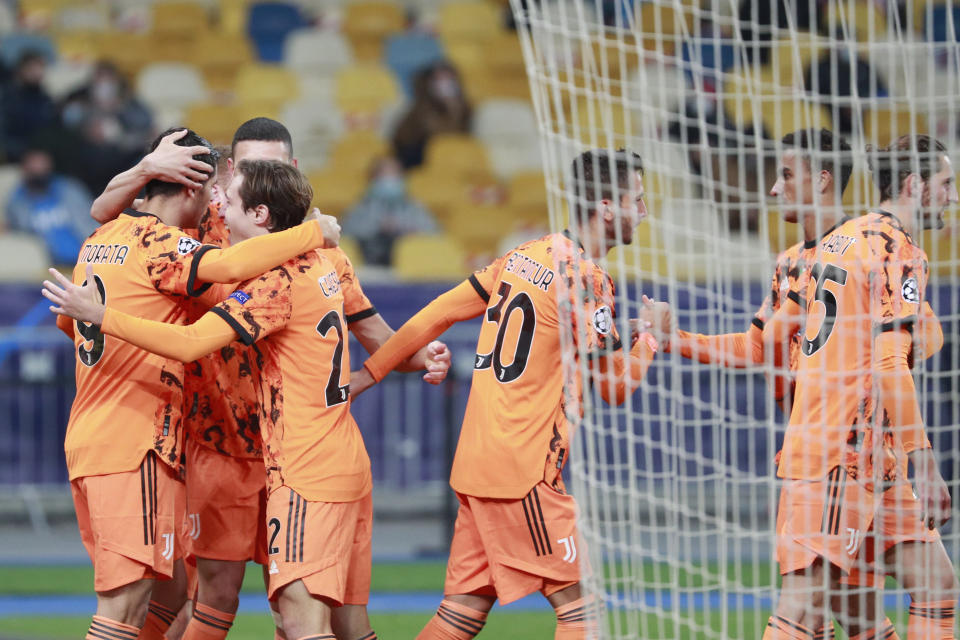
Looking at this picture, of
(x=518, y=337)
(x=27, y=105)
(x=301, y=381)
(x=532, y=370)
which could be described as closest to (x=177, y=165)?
(x=301, y=381)

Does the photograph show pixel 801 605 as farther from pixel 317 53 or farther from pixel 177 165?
pixel 317 53

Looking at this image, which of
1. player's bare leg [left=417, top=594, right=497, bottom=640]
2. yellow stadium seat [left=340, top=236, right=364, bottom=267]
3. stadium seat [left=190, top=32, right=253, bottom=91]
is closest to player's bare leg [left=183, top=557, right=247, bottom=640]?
player's bare leg [left=417, top=594, right=497, bottom=640]

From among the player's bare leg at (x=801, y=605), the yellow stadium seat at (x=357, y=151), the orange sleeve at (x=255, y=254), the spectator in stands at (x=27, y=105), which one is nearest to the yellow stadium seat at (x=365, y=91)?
the yellow stadium seat at (x=357, y=151)

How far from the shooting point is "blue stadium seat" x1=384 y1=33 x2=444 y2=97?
13.9m

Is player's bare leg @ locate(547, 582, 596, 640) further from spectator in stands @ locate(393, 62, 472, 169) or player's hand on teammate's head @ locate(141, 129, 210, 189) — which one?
spectator in stands @ locate(393, 62, 472, 169)

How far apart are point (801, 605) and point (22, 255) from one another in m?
8.97

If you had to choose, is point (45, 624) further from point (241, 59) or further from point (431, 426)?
point (241, 59)

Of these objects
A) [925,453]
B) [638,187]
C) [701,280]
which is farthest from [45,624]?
[701,280]

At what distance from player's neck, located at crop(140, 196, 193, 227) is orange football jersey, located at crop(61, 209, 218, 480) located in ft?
0.26

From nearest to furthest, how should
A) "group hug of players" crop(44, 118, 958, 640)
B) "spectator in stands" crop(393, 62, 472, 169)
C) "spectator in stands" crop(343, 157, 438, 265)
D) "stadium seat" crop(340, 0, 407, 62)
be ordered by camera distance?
"group hug of players" crop(44, 118, 958, 640) < "spectator in stands" crop(343, 157, 438, 265) < "spectator in stands" crop(393, 62, 472, 169) < "stadium seat" crop(340, 0, 407, 62)

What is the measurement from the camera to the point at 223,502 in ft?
15.6

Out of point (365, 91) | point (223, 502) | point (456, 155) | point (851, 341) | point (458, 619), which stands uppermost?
point (365, 91)

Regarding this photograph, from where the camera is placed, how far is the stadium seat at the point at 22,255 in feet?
37.1

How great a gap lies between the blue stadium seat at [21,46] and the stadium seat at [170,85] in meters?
1.02
